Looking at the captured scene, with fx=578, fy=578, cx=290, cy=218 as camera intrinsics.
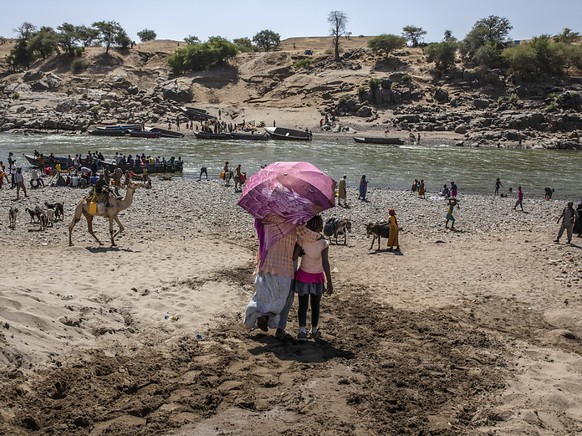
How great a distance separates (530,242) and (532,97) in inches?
2202

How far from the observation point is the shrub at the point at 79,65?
82.4m

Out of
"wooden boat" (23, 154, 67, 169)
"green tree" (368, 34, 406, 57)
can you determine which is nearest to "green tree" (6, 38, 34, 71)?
"green tree" (368, 34, 406, 57)

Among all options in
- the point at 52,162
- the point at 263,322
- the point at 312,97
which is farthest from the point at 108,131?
the point at 263,322

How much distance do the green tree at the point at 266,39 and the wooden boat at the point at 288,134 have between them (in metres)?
48.2

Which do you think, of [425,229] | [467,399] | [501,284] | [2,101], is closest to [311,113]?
[2,101]

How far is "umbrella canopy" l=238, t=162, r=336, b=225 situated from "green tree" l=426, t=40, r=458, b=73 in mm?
71573

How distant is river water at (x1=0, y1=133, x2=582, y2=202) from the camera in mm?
35062

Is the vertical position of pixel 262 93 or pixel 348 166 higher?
pixel 262 93

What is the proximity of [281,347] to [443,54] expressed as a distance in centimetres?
7269

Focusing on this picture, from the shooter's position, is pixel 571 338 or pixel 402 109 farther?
pixel 402 109

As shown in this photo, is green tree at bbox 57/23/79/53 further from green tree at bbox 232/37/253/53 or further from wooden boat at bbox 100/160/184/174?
wooden boat at bbox 100/160/184/174

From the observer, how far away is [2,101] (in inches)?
2731

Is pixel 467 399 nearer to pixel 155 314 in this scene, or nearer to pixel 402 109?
pixel 155 314

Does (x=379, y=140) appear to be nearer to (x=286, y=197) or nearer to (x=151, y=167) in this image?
(x=151, y=167)
